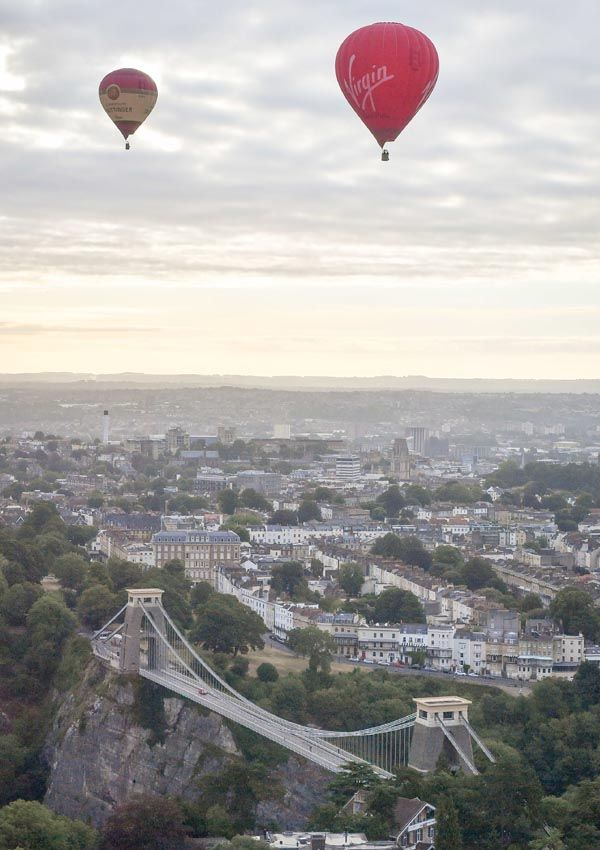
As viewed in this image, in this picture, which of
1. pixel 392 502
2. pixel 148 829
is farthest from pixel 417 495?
pixel 148 829

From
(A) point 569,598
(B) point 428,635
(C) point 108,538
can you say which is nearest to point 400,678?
(B) point 428,635

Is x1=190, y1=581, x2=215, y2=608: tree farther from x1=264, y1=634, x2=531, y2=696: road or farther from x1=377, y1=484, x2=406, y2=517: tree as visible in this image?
x1=377, y1=484, x2=406, y2=517: tree

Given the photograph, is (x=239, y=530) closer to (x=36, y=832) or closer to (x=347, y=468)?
(x=36, y=832)

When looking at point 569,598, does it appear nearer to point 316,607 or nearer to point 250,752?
point 316,607

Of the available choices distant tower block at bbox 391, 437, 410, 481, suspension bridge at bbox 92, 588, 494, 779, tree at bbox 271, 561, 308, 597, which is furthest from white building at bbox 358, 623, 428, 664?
distant tower block at bbox 391, 437, 410, 481

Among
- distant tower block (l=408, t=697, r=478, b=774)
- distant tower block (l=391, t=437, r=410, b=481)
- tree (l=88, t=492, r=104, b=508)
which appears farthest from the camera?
distant tower block (l=391, t=437, r=410, b=481)
